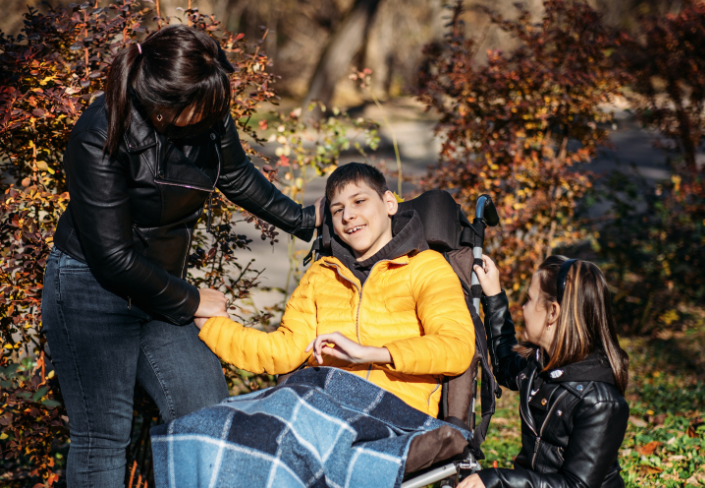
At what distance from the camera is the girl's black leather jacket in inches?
91.0

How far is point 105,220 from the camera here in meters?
2.17

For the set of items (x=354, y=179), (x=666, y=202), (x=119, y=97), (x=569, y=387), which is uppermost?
(x=666, y=202)

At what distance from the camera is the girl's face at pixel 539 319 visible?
8.29 ft

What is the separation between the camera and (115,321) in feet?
7.91

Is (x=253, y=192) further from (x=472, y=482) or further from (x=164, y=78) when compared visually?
(x=472, y=482)

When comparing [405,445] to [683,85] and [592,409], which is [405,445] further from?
[683,85]

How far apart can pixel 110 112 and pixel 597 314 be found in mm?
1972

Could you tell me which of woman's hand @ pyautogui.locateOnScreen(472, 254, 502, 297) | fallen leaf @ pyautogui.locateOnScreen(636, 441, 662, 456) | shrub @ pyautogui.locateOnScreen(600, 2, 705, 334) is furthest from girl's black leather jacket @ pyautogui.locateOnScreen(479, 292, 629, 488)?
shrub @ pyautogui.locateOnScreen(600, 2, 705, 334)

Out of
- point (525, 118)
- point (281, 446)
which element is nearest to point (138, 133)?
point (281, 446)

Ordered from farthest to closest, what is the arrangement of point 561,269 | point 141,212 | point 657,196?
point 657,196, point 561,269, point 141,212

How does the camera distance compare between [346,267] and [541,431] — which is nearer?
[541,431]

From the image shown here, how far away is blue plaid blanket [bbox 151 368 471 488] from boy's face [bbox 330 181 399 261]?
837 mm

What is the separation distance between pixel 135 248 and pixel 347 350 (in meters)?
0.89

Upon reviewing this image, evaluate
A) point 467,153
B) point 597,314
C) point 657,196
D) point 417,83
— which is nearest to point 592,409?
point 597,314
